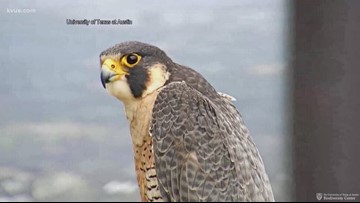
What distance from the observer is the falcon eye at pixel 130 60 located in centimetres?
150

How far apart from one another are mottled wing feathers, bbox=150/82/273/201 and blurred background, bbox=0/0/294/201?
0.48 ft

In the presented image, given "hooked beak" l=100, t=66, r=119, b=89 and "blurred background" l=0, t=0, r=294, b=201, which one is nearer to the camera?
"hooked beak" l=100, t=66, r=119, b=89

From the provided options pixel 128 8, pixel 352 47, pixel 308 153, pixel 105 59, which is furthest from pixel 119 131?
pixel 352 47

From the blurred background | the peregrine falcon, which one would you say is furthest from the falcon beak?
the blurred background

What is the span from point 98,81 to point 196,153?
1.21 ft

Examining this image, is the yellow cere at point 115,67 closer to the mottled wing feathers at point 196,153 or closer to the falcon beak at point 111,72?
the falcon beak at point 111,72

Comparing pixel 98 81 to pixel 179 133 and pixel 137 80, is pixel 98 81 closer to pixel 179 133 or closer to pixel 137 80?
pixel 137 80

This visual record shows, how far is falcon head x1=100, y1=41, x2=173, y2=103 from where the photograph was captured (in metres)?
1.50

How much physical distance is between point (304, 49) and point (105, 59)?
54cm

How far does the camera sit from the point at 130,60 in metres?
1.51

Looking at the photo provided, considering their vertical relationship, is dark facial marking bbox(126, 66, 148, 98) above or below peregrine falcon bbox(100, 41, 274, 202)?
above

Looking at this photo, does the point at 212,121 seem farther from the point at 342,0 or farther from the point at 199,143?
the point at 342,0

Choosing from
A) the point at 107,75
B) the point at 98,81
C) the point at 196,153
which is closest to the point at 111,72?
the point at 107,75

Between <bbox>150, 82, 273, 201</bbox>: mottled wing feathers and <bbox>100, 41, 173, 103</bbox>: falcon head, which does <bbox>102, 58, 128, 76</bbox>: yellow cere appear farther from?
<bbox>150, 82, 273, 201</bbox>: mottled wing feathers
